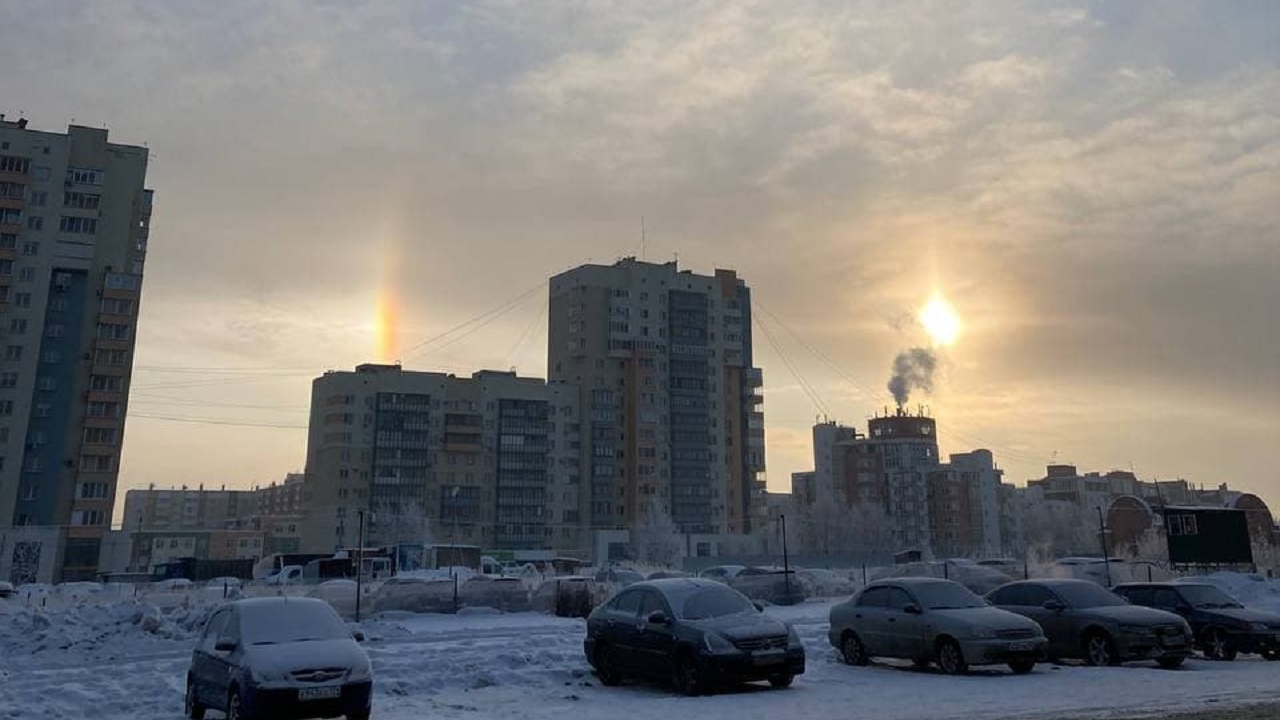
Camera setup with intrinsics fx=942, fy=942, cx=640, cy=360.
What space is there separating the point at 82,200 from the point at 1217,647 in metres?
101

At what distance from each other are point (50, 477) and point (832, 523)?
Answer: 99.5 m

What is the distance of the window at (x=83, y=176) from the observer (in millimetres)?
93000

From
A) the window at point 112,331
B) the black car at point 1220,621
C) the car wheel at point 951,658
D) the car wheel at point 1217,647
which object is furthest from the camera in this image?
the window at point 112,331

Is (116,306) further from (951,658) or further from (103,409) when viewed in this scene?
(951,658)

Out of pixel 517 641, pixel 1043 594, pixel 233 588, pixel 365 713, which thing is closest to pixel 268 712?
pixel 365 713

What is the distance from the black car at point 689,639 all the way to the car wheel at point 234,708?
271 inches

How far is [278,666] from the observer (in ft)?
41.5

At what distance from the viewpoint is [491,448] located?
12062cm

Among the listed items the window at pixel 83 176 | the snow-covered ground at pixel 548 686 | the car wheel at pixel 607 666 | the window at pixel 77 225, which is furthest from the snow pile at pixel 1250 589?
the window at pixel 83 176

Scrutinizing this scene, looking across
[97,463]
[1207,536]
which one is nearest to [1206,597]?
[1207,536]

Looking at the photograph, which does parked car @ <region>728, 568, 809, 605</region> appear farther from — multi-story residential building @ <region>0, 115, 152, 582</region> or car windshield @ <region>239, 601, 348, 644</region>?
multi-story residential building @ <region>0, 115, 152, 582</region>

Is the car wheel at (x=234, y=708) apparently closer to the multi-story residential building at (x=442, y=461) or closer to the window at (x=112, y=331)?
the window at (x=112, y=331)

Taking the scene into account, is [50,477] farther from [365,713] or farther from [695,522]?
[365,713]

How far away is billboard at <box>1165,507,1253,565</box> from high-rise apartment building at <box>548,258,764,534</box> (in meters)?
70.7
